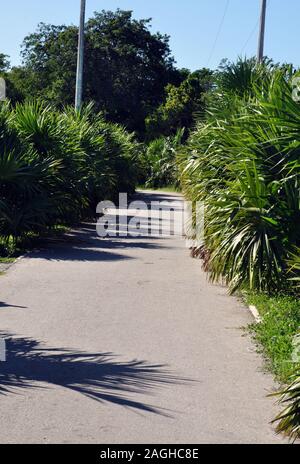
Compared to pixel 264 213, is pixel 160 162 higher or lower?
higher

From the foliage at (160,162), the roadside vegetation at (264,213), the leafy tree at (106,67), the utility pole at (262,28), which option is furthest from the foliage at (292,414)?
the leafy tree at (106,67)

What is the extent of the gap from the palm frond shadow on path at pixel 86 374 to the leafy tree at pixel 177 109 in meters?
46.1

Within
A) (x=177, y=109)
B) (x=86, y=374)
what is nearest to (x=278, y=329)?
(x=86, y=374)

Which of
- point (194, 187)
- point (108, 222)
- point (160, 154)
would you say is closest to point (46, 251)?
point (194, 187)

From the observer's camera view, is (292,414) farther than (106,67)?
No

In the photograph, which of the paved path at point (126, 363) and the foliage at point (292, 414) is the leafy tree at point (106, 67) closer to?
the paved path at point (126, 363)

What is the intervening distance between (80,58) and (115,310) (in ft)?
64.4

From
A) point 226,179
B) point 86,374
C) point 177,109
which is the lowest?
point 86,374

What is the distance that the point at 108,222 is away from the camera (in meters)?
25.1

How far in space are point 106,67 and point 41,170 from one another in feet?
130

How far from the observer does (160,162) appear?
4894cm

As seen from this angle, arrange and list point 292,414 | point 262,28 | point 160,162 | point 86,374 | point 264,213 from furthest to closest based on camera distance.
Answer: point 160,162 → point 262,28 → point 264,213 → point 86,374 → point 292,414

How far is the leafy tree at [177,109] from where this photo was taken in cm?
5438

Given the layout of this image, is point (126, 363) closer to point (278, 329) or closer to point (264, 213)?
point (278, 329)
